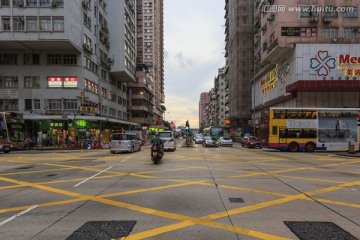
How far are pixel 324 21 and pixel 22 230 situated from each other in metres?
48.0

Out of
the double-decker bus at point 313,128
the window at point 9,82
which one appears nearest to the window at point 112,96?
the window at point 9,82

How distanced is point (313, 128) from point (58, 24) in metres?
34.3

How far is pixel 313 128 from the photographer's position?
28891mm

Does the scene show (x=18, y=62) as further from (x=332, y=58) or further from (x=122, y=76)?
(x=332, y=58)

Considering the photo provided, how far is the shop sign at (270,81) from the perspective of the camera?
52.5m

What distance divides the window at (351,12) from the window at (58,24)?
39.3 m

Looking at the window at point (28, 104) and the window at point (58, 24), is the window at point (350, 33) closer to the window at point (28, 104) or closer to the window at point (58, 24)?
the window at point (58, 24)

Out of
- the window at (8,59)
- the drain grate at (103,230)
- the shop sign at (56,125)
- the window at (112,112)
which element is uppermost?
the window at (8,59)

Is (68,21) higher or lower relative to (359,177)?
higher

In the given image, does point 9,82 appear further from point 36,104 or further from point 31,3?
point 31,3

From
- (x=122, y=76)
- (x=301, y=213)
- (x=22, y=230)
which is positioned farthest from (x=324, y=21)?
(x=22, y=230)

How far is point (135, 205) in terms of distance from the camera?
25.3 ft

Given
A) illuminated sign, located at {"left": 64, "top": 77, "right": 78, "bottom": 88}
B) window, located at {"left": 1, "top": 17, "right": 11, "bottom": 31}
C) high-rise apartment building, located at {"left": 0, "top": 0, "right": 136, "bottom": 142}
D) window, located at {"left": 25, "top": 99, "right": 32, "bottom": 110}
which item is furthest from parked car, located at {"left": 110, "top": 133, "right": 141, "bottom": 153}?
window, located at {"left": 1, "top": 17, "right": 11, "bottom": 31}

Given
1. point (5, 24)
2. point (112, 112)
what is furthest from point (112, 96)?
point (5, 24)
